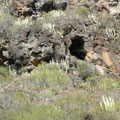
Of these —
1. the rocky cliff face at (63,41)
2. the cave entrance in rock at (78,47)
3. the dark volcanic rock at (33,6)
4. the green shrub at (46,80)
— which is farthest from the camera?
the dark volcanic rock at (33,6)

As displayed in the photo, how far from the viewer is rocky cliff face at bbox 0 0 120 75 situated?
66.4 ft

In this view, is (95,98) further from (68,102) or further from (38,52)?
(38,52)

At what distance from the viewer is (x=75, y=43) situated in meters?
24.7

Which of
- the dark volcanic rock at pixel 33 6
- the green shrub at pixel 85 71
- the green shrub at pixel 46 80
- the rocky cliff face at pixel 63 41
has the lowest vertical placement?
the green shrub at pixel 85 71

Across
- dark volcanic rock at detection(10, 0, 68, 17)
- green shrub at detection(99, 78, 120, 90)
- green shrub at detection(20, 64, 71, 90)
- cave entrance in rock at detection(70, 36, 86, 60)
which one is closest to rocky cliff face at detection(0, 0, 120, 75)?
cave entrance in rock at detection(70, 36, 86, 60)

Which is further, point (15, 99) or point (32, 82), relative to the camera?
point (32, 82)

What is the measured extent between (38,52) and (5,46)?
3.09 m

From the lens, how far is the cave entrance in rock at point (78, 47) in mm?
23697

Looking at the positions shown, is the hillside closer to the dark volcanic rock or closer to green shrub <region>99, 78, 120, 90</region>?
green shrub <region>99, 78, 120, 90</region>

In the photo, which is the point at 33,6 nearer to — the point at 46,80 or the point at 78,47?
the point at 78,47

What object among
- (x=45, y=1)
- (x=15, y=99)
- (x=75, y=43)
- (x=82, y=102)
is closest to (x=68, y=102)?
(x=82, y=102)

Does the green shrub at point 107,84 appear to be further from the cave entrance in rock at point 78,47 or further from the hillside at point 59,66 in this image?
the cave entrance in rock at point 78,47

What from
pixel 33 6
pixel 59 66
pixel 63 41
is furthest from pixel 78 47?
pixel 33 6

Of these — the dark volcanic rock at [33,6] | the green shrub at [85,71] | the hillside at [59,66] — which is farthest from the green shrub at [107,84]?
the dark volcanic rock at [33,6]
